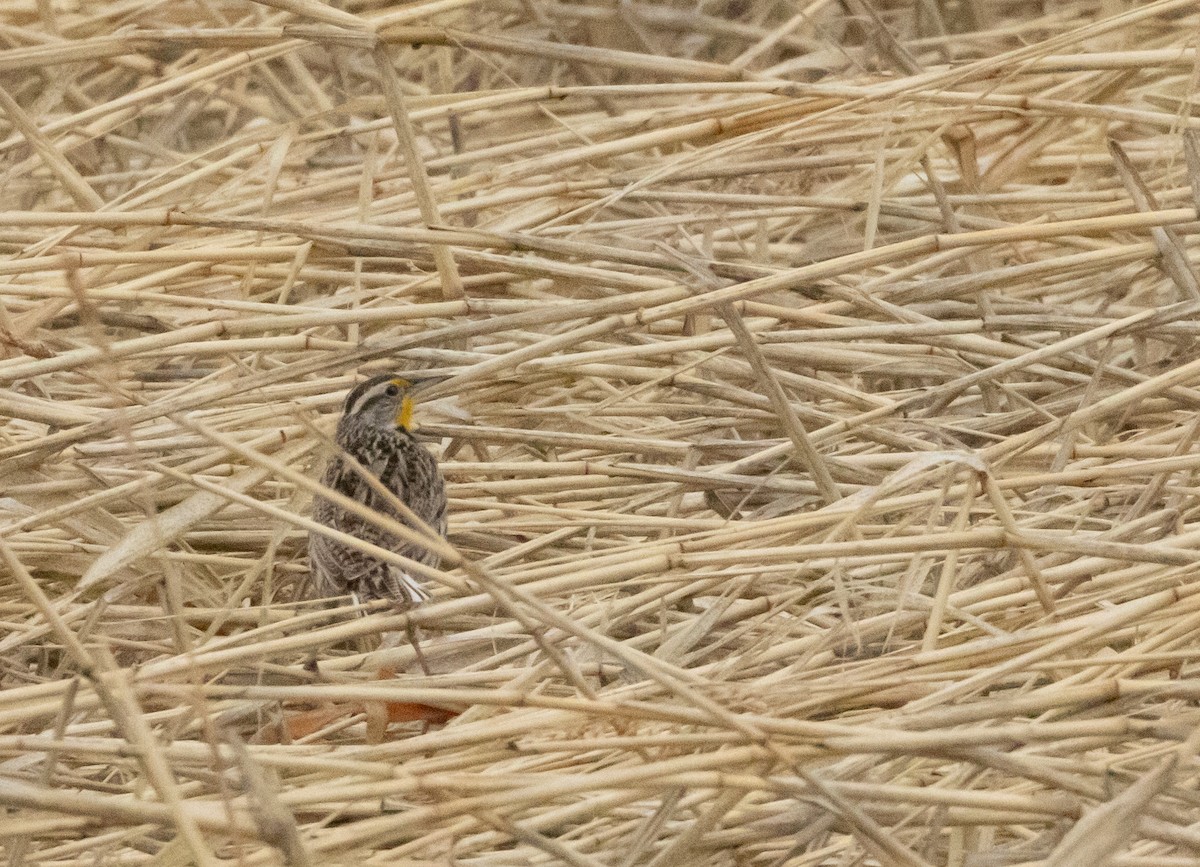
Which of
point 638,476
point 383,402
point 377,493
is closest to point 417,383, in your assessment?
point 383,402

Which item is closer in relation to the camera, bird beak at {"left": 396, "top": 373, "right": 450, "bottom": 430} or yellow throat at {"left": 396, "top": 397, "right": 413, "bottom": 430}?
bird beak at {"left": 396, "top": 373, "right": 450, "bottom": 430}

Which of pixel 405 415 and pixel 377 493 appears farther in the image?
pixel 405 415

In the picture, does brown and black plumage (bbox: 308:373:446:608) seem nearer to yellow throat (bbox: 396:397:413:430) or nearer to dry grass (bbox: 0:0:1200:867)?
yellow throat (bbox: 396:397:413:430)

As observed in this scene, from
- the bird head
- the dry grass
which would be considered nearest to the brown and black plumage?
the bird head

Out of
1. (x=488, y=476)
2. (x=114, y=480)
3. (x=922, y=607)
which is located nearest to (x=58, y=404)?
(x=114, y=480)

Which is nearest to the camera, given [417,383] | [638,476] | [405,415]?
[638,476]

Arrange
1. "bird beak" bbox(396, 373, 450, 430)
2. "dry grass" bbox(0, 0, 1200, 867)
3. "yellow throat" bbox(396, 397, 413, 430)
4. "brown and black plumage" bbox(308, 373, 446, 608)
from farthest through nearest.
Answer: "yellow throat" bbox(396, 397, 413, 430), "bird beak" bbox(396, 373, 450, 430), "brown and black plumage" bbox(308, 373, 446, 608), "dry grass" bbox(0, 0, 1200, 867)

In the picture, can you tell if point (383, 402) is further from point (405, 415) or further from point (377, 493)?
point (377, 493)

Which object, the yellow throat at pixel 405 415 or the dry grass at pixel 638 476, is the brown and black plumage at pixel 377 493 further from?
the dry grass at pixel 638 476
